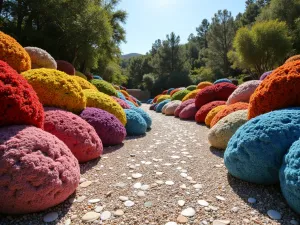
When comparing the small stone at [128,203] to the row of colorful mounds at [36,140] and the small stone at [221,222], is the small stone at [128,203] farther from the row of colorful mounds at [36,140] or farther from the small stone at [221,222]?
the small stone at [221,222]

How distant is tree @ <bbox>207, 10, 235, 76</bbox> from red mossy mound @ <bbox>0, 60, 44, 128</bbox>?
1261 inches

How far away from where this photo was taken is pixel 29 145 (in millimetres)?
2184

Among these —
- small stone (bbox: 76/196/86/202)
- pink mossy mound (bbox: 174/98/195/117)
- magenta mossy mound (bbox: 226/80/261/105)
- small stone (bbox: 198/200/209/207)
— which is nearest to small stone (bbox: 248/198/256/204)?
small stone (bbox: 198/200/209/207)

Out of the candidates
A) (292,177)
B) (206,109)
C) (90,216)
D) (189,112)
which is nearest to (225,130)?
(292,177)

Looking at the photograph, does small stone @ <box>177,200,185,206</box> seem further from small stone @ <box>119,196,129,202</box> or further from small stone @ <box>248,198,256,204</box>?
small stone @ <box>248,198,256,204</box>

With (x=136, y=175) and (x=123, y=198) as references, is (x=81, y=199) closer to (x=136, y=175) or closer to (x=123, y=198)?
(x=123, y=198)

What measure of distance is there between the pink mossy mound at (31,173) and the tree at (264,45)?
2369 centimetres

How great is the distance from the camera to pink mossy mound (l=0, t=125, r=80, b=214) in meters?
1.93

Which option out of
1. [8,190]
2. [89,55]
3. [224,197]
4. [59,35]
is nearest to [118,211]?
[8,190]

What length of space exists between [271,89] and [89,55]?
12.4 meters

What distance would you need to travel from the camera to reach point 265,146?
2406 millimetres

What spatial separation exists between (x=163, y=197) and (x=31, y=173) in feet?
4.30

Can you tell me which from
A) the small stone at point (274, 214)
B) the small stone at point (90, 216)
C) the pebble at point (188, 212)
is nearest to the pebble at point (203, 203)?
the pebble at point (188, 212)

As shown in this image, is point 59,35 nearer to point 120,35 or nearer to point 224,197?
point 120,35
